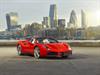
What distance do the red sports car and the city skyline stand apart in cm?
1328

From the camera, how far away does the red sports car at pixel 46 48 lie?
54.6 feet

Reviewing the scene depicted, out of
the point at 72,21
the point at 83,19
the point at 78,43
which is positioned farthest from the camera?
the point at 83,19

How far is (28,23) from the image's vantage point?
31562mm

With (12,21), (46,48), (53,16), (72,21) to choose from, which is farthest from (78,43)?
→ (46,48)

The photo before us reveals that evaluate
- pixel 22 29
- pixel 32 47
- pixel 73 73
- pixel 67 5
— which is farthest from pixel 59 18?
pixel 73 73

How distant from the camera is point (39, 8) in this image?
105ft

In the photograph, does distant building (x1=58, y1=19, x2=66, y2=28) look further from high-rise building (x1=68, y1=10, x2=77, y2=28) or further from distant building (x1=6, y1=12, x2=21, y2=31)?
distant building (x1=6, y1=12, x2=21, y2=31)

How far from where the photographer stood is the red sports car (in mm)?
16641

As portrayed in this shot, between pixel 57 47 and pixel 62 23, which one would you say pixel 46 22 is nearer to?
pixel 62 23

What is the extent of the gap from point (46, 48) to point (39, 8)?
1567 cm

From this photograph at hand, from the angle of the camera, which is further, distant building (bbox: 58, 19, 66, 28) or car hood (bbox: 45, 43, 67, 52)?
distant building (bbox: 58, 19, 66, 28)

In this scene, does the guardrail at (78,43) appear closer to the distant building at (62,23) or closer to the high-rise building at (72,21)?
the high-rise building at (72,21)

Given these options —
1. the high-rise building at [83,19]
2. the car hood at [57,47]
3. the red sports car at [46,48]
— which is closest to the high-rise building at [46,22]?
the high-rise building at [83,19]

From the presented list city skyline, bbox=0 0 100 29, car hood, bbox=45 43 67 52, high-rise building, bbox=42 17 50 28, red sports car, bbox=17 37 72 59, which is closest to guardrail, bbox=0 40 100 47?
city skyline, bbox=0 0 100 29
